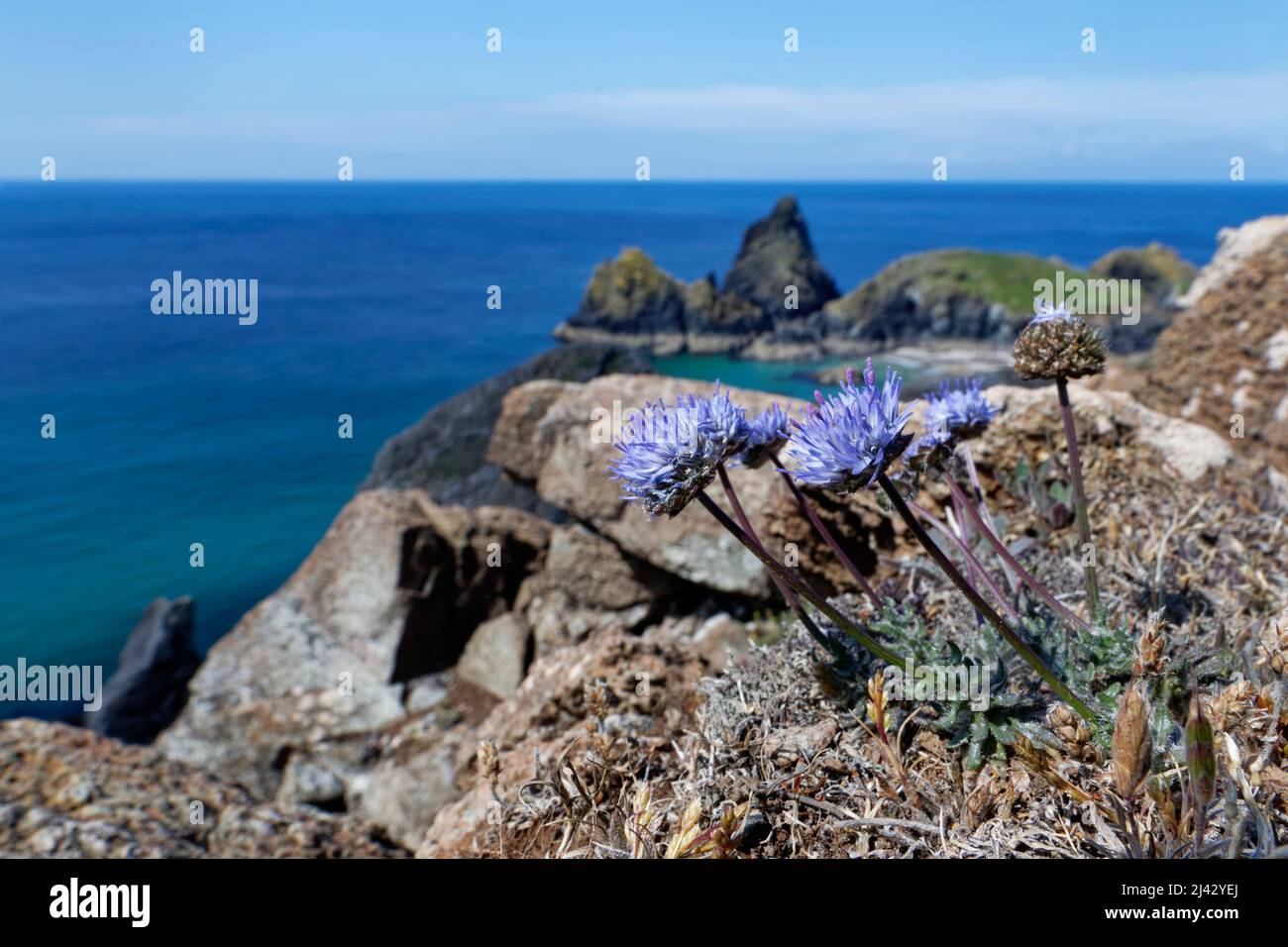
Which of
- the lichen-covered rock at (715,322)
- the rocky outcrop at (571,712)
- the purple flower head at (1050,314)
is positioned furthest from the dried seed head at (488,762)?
the lichen-covered rock at (715,322)

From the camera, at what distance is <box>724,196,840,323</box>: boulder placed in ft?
265

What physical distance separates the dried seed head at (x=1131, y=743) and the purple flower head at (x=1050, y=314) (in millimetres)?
1299

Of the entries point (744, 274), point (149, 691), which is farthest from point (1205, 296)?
point (744, 274)

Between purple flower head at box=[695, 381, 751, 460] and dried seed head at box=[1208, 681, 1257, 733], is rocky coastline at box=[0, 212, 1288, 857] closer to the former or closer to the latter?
dried seed head at box=[1208, 681, 1257, 733]

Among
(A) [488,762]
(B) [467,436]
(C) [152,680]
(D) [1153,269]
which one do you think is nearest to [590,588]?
(A) [488,762]

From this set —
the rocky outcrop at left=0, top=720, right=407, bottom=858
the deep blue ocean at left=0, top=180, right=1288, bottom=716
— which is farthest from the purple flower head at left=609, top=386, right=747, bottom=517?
the deep blue ocean at left=0, top=180, right=1288, bottom=716

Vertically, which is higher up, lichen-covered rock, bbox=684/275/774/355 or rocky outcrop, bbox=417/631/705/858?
lichen-covered rock, bbox=684/275/774/355

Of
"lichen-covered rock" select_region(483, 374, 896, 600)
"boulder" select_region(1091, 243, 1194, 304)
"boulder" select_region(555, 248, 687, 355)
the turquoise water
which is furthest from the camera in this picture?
"boulder" select_region(555, 248, 687, 355)

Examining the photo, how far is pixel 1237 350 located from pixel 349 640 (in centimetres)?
1004

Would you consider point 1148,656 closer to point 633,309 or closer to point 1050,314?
point 1050,314

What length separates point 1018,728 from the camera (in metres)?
2.54

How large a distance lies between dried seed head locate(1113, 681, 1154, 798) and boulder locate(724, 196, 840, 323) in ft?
256

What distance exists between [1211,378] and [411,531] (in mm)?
8674

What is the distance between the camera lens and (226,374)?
69.9 meters
